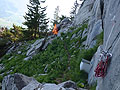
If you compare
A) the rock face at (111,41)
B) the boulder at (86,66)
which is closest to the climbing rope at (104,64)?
the rock face at (111,41)

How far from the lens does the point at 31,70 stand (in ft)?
49.1

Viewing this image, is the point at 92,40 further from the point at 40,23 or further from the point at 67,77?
the point at 40,23

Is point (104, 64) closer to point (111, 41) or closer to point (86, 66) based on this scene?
point (111, 41)

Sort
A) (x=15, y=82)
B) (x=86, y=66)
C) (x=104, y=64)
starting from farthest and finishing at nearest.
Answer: (x=86, y=66) < (x=15, y=82) < (x=104, y=64)

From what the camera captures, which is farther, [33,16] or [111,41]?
[33,16]

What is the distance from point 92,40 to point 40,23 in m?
31.5

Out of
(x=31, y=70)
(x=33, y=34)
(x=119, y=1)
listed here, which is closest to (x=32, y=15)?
(x=33, y=34)

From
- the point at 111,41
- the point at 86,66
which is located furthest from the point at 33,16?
the point at 111,41

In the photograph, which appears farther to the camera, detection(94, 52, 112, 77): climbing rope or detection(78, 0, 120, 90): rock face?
detection(94, 52, 112, 77): climbing rope

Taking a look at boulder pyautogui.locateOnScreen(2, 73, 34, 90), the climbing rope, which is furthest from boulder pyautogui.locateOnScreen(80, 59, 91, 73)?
the climbing rope

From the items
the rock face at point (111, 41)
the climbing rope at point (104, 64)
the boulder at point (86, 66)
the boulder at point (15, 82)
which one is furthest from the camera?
the boulder at point (86, 66)

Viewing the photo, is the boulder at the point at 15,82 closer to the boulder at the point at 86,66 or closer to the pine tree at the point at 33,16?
the boulder at the point at 86,66

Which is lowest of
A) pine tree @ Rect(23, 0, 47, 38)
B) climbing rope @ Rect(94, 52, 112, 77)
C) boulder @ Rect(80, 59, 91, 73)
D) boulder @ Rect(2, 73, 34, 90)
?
boulder @ Rect(2, 73, 34, 90)

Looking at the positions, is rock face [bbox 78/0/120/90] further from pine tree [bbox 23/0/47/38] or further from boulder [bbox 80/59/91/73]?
pine tree [bbox 23/0/47/38]
